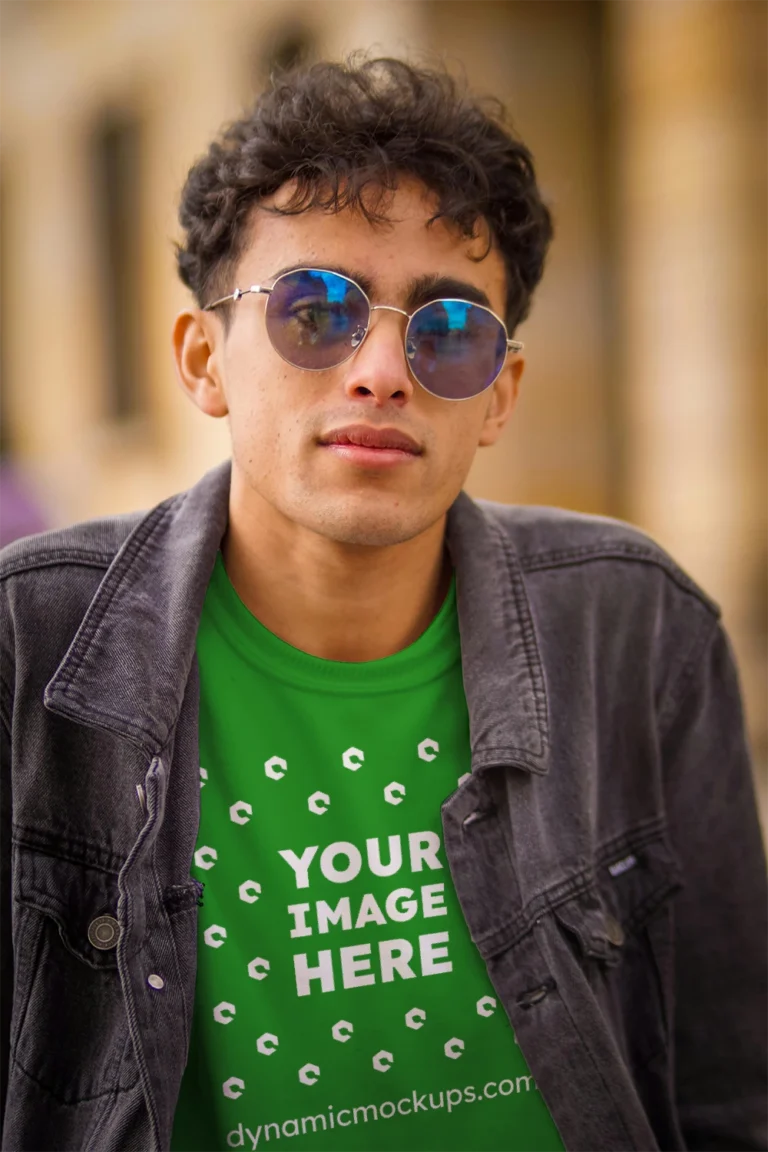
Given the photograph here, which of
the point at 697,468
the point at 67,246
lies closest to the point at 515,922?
the point at 697,468

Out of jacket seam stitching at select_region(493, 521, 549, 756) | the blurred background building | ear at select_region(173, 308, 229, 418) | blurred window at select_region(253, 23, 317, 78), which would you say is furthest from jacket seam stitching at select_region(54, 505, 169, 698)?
blurred window at select_region(253, 23, 317, 78)

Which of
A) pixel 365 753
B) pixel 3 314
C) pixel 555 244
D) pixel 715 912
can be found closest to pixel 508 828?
pixel 365 753

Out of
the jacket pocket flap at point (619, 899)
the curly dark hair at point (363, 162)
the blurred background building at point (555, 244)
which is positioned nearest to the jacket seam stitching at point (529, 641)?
the jacket pocket flap at point (619, 899)

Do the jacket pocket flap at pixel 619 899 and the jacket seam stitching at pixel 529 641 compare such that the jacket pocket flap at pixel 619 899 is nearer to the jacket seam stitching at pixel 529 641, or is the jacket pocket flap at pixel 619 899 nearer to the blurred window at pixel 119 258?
the jacket seam stitching at pixel 529 641

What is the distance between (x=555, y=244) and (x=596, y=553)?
701cm

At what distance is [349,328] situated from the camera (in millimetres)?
2092

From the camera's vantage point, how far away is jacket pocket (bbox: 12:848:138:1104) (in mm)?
1885

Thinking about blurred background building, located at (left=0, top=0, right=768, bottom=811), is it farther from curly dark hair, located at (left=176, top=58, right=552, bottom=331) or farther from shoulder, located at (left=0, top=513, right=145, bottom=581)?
shoulder, located at (left=0, top=513, right=145, bottom=581)

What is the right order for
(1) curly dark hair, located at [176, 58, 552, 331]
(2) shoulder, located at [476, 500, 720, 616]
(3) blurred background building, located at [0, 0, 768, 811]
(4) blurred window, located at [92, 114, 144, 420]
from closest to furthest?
(1) curly dark hair, located at [176, 58, 552, 331]
(2) shoulder, located at [476, 500, 720, 616]
(3) blurred background building, located at [0, 0, 768, 811]
(4) blurred window, located at [92, 114, 144, 420]

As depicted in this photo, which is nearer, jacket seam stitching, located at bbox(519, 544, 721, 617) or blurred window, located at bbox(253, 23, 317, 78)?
jacket seam stitching, located at bbox(519, 544, 721, 617)

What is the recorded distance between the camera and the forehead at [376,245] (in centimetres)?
211

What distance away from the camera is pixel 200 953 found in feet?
6.39

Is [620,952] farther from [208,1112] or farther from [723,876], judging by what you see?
[208,1112]

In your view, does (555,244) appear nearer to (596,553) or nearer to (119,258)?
(119,258)
